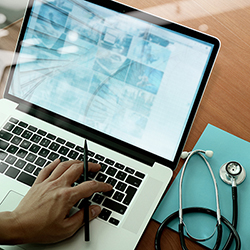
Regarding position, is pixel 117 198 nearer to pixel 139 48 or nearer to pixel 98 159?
pixel 98 159

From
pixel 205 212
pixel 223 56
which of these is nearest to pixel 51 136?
pixel 205 212

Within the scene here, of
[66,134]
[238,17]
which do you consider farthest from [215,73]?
[66,134]

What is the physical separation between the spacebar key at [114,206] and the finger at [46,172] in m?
0.15

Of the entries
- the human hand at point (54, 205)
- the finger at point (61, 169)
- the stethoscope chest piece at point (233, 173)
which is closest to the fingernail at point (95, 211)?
the human hand at point (54, 205)

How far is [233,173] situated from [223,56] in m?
0.36

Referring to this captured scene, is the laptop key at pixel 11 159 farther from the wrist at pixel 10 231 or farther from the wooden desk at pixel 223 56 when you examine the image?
the wooden desk at pixel 223 56

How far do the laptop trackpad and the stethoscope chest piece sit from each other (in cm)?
49

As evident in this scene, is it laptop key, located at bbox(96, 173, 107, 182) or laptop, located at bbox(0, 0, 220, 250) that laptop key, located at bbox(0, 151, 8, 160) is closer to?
laptop, located at bbox(0, 0, 220, 250)

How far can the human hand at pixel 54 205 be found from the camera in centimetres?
60

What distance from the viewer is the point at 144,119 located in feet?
2.34

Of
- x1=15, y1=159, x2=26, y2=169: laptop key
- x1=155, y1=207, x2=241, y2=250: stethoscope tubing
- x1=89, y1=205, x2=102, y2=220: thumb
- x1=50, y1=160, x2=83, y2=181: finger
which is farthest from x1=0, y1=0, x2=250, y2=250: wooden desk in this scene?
x1=15, y1=159, x2=26, y2=169: laptop key

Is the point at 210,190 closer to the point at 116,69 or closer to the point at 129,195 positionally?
the point at 129,195

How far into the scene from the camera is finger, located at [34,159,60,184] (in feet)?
2.22

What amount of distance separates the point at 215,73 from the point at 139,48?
275 mm
